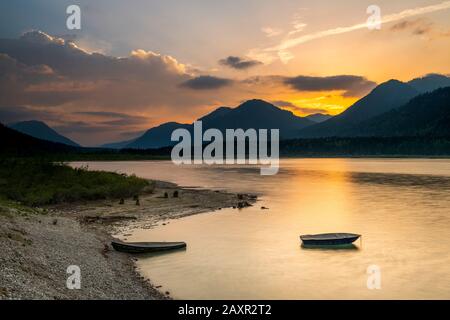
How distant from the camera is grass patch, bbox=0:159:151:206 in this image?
56938 millimetres

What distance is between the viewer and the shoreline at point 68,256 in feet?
66.6

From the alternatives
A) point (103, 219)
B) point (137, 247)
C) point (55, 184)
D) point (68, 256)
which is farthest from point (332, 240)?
point (55, 184)

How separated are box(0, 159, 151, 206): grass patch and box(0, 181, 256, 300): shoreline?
782 centimetres

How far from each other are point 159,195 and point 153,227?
2562 centimetres

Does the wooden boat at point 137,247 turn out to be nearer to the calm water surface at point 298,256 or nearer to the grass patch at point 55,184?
the calm water surface at point 298,256

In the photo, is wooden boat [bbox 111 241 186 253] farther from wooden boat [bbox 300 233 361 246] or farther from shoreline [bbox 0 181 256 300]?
wooden boat [bbox 300 233 361 246]

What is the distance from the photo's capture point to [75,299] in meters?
19.9

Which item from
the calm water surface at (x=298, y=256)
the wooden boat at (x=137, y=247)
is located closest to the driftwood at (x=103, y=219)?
the calm water surface at (x=298, y=256)

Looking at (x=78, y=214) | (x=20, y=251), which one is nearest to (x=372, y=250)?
(x=20, y=251)

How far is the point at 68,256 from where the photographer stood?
89.9 feet

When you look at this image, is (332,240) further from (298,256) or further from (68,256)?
(68,256)

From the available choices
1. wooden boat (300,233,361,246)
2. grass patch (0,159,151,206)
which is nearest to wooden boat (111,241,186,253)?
wooden boat (300,233,361,246)

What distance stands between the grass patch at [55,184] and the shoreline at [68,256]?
7822 millimetres
